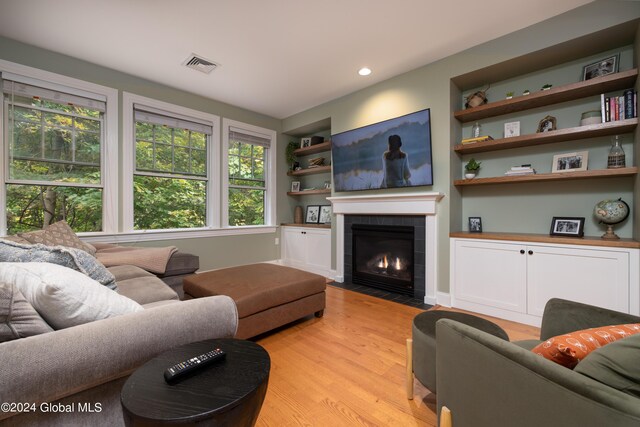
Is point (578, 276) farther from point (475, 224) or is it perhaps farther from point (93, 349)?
point (93, 349)

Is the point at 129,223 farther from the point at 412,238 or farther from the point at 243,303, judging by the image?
the point at 412,238

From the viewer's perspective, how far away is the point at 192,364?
832mm

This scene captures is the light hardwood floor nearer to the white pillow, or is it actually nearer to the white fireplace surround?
the white fireplace surround

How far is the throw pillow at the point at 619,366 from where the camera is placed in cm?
60

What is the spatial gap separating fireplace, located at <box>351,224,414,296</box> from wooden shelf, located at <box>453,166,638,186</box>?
2.79ft

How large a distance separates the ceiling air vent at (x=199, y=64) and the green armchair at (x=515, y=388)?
3.20 m

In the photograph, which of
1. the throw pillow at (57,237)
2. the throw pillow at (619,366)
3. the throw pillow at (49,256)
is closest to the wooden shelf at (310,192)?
the throw pillow at (57,237)

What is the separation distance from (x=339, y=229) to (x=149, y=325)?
3.01m

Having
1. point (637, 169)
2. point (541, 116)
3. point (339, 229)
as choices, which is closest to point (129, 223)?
point (339, 229)

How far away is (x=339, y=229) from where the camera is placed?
12.5ft

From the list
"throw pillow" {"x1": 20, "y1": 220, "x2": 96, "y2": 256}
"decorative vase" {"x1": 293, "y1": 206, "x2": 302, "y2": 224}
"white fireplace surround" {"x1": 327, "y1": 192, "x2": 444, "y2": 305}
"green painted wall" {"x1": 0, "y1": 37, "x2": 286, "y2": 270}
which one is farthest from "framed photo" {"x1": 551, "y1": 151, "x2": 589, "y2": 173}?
"throw pillow" {"x1": 20, "y1": 220, "x2": 96, "y2": 256}

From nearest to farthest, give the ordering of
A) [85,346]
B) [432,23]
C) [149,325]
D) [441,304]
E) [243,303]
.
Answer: [85,346] → [149,325] → [243,303] → [432,23] → [441,304]

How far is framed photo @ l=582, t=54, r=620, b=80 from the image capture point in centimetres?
218

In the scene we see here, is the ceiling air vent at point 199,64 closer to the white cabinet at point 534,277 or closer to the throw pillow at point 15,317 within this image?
the throw pillow at point 15,317
